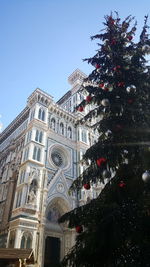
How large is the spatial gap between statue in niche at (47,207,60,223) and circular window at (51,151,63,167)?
4.81 m

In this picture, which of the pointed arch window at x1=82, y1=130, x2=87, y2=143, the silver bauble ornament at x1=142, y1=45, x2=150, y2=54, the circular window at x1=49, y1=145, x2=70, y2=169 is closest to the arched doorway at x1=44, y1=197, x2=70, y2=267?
the circular window at x1=49, y1=145, x2=70, y2=169

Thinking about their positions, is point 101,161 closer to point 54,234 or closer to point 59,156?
point 54,234

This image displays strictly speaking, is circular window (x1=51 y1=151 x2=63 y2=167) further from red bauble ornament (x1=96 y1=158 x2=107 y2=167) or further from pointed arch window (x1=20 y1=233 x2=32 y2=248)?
red bauble ornament (x1=96 y1=158 x2=107 y2=167)

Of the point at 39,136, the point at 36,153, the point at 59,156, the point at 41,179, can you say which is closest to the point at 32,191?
the point at 41,179

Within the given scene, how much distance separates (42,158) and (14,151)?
6014 millimetres

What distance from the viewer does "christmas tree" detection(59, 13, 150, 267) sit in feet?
14.0

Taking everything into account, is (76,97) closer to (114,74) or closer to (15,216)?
(15,216)

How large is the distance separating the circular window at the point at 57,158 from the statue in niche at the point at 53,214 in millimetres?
4805

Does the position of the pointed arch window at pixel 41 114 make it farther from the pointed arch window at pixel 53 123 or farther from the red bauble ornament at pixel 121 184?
the red bauble ornament at pixel 121 184

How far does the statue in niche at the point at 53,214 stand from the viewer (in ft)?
63.0

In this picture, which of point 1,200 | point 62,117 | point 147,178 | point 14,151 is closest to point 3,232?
point 1,200

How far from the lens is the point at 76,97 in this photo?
104 feet

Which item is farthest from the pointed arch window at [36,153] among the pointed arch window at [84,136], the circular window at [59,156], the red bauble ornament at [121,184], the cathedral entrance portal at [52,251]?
the red bauble ornament at [121,184]

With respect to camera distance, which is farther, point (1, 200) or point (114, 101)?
point (1, 200)
